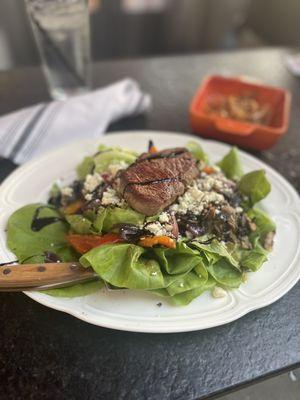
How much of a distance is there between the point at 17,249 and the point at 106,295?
33cm

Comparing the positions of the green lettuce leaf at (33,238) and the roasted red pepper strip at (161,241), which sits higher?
the roasted red pepper strip at (161,241)

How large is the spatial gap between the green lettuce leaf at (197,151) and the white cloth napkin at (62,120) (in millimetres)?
477

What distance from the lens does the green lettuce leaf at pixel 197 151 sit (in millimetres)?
1590

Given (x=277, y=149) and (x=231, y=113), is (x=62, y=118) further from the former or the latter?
(x=277, y=149)

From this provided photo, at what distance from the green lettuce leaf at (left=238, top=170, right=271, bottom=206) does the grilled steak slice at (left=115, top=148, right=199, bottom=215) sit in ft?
0.65

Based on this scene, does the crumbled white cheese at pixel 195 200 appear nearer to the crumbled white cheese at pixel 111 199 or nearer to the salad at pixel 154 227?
the salad at pixel 154 227

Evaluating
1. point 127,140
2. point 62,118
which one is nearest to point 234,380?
point 127,140

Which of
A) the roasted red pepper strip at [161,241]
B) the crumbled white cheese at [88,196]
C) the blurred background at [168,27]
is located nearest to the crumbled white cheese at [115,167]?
the crumbled white cheese at [88,196]

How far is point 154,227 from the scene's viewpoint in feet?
3.90

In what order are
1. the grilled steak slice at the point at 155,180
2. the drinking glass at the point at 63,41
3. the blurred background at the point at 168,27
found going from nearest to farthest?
the grilled steak slice at the point at 155,180 < the drinking glass at the point at 63,41 < the blurred background at the point at 168,27

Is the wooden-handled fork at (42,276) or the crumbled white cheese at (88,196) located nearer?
the wooden-handled fork at (42,276)

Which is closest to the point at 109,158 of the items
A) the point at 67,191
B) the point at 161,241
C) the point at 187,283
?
the point at 67,191

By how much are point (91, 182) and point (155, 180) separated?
243mm

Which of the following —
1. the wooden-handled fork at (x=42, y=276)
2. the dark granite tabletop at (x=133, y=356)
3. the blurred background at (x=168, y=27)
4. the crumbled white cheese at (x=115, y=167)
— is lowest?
the blurred background at (x=168, y=27)
